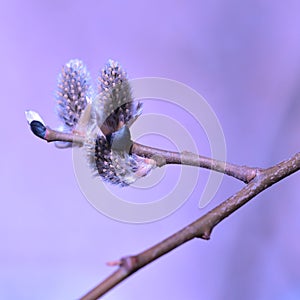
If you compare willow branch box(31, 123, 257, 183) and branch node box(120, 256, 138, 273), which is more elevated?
willow branch box(31, 123, 257, 183)

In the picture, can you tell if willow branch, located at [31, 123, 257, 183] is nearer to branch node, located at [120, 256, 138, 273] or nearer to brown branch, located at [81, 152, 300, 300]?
brown branch, located at [81, 152, 300, 300]

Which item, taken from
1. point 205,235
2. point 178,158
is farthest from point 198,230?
point 178,158

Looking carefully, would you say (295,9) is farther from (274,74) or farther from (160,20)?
(160,20)

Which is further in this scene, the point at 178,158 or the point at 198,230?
the point at 178,158

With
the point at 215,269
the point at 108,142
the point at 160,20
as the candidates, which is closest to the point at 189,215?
the point at 215,269

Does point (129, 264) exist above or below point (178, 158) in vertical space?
below

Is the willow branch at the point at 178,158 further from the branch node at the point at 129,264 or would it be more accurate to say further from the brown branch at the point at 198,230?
the branch node at the point at 129,264

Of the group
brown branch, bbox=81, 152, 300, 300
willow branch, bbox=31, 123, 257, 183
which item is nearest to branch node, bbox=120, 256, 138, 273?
brown branch, bbox=81, 152, 300, 300

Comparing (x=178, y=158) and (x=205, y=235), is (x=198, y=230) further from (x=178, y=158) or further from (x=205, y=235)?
(x=178, y=158)

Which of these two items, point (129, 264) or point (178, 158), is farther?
point (178, 158)
